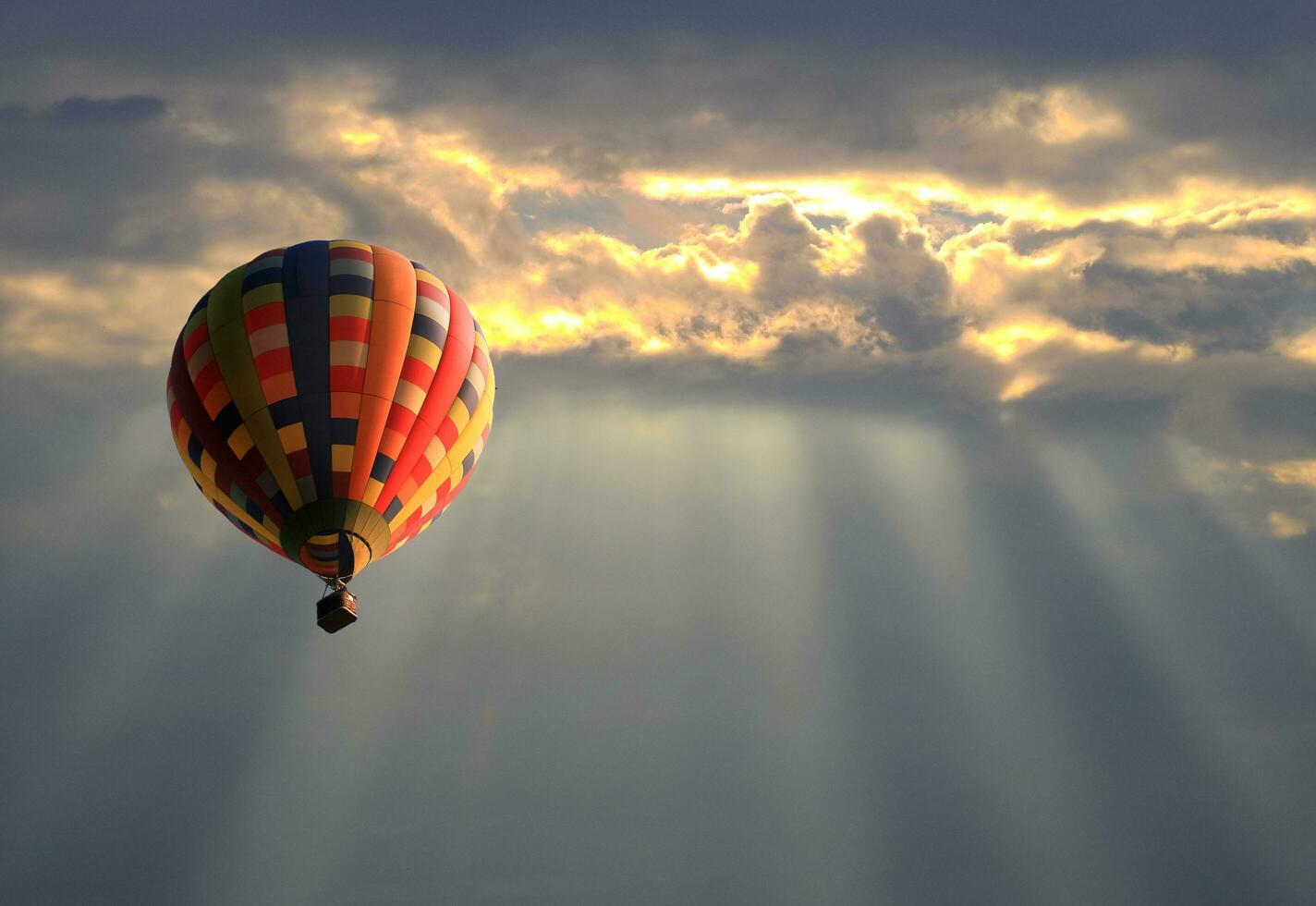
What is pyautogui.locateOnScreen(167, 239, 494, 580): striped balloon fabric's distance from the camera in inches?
1927

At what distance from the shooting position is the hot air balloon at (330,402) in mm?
48875

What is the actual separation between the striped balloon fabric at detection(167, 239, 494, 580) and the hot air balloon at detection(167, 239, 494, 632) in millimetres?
49

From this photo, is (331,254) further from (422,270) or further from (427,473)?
(427,473)

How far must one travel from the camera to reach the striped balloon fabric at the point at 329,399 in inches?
1927

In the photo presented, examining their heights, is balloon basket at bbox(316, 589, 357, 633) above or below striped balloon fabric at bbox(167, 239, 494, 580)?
below

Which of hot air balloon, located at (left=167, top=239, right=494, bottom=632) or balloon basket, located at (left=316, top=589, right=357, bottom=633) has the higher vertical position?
hot air balloon, located at (left=167, top=239, right=494, bottom=632)

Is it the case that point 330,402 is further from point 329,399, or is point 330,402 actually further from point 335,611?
point 335,611

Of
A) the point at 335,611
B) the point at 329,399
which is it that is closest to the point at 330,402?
the point at 329,399

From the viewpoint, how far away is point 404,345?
52.0 meters

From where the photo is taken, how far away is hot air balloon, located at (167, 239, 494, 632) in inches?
1924

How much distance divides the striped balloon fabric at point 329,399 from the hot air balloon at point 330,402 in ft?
0.16

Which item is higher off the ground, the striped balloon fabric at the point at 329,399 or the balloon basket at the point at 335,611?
the striped balloon fabric at the point at 329,399

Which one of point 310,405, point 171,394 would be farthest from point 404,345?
point 171,394

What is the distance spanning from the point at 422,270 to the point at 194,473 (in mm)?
10504
